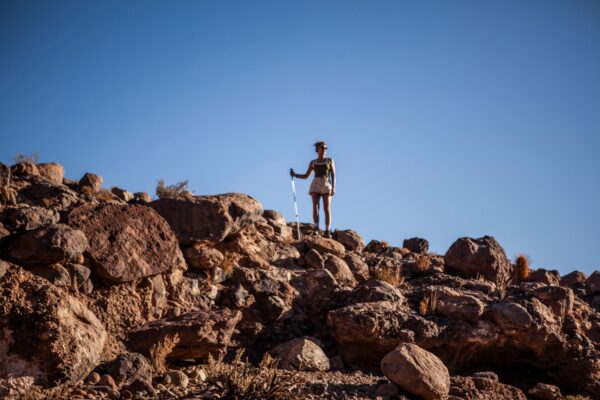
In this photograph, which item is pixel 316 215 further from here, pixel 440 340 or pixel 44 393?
pixel 44 393

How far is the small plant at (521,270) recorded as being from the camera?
12188 mm

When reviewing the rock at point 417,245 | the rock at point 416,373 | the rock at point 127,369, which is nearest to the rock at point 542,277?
the rock at point 417,245

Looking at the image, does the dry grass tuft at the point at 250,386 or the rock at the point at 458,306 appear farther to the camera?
the rock at the point at 458,306

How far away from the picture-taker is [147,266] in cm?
725

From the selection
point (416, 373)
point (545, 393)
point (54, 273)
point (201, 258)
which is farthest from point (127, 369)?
point (545, 393)

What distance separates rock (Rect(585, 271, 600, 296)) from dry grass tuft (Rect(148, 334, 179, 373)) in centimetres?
1017

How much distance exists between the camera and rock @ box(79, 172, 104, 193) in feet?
34.9

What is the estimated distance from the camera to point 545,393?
7.61m

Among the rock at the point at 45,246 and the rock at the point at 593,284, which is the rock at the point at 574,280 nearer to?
the rock at the point at 593,284

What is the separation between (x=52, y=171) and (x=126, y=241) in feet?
13.6

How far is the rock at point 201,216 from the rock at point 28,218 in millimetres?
1828

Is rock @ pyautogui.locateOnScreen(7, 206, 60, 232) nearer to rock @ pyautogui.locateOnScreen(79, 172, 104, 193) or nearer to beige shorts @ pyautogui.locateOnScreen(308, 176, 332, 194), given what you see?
rock @ pyautogui.locateOnScreen(79, 172, 104, 193)

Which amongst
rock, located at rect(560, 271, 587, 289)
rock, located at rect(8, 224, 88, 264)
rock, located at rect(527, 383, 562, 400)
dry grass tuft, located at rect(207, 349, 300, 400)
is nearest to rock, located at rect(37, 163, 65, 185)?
rock, located at rect(8, 224, 88, 264)

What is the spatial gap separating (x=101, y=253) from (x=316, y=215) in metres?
6.45
